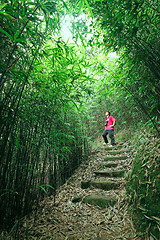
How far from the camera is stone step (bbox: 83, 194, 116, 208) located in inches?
67.5

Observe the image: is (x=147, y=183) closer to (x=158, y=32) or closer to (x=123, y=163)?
(x=123, y=163)

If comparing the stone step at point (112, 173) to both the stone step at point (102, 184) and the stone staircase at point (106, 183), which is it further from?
the stone step at point (102, 184)

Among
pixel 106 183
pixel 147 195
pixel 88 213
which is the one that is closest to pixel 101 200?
pixel 88 213

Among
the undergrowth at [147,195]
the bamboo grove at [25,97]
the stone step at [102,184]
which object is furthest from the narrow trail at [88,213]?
the bamboo grove at [25,97]

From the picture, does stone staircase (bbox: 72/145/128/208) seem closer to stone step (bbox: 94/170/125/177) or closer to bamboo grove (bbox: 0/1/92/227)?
stone step (bbox: 94/170/125/177)

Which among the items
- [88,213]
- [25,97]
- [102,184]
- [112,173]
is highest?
[25,97]

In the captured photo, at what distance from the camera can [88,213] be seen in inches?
65.6

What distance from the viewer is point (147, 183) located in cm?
127

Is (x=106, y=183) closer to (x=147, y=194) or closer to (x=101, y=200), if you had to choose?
(x=101, y=200)

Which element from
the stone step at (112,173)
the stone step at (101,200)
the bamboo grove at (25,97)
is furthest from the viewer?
the stone step at (112,173)

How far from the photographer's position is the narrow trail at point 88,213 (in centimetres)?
127

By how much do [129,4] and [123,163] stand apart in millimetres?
2477

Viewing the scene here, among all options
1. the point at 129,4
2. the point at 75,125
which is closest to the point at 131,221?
the point at 75,125

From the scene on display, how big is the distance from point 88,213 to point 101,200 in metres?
0.24
